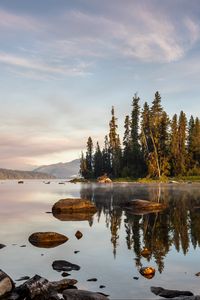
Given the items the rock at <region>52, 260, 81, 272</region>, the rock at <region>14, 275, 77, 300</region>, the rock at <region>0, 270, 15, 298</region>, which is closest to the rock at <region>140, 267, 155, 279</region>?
the rock at <region>52, 260, 81, 272</region>

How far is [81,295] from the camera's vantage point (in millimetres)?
10016

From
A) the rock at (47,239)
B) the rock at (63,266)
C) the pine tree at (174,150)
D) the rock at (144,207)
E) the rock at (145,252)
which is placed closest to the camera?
the rock at (63,266)

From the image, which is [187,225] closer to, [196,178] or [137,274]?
[137,274]

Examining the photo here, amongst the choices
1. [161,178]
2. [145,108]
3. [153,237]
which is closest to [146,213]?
[153,237]

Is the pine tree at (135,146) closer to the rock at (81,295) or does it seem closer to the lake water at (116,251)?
the lake water at (116,251)

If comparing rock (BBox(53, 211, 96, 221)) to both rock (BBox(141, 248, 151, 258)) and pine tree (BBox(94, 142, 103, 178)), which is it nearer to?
rock (BBox(141, 248, 151, 258))

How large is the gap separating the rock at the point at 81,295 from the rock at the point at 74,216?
17198mm

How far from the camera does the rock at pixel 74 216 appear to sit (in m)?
27.7

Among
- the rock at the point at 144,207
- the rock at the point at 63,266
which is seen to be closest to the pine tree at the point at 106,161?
the rock at the point at 144,207

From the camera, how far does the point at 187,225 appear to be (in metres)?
23.2

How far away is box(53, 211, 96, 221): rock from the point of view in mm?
27742

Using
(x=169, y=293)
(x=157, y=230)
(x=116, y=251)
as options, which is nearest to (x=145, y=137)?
(x=157, y=230)

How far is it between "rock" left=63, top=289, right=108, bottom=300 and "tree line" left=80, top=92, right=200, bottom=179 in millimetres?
91551

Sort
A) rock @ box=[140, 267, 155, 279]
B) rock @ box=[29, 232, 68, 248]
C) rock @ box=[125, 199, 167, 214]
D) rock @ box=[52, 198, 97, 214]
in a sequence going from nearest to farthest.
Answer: rock @ box=[140, 267, 155, 279] → rock @ box=[29, 232, 68, 248] → rock @ box=[52, 198, 97, 214] → rock @ box=[125, 199, 167, 214]
